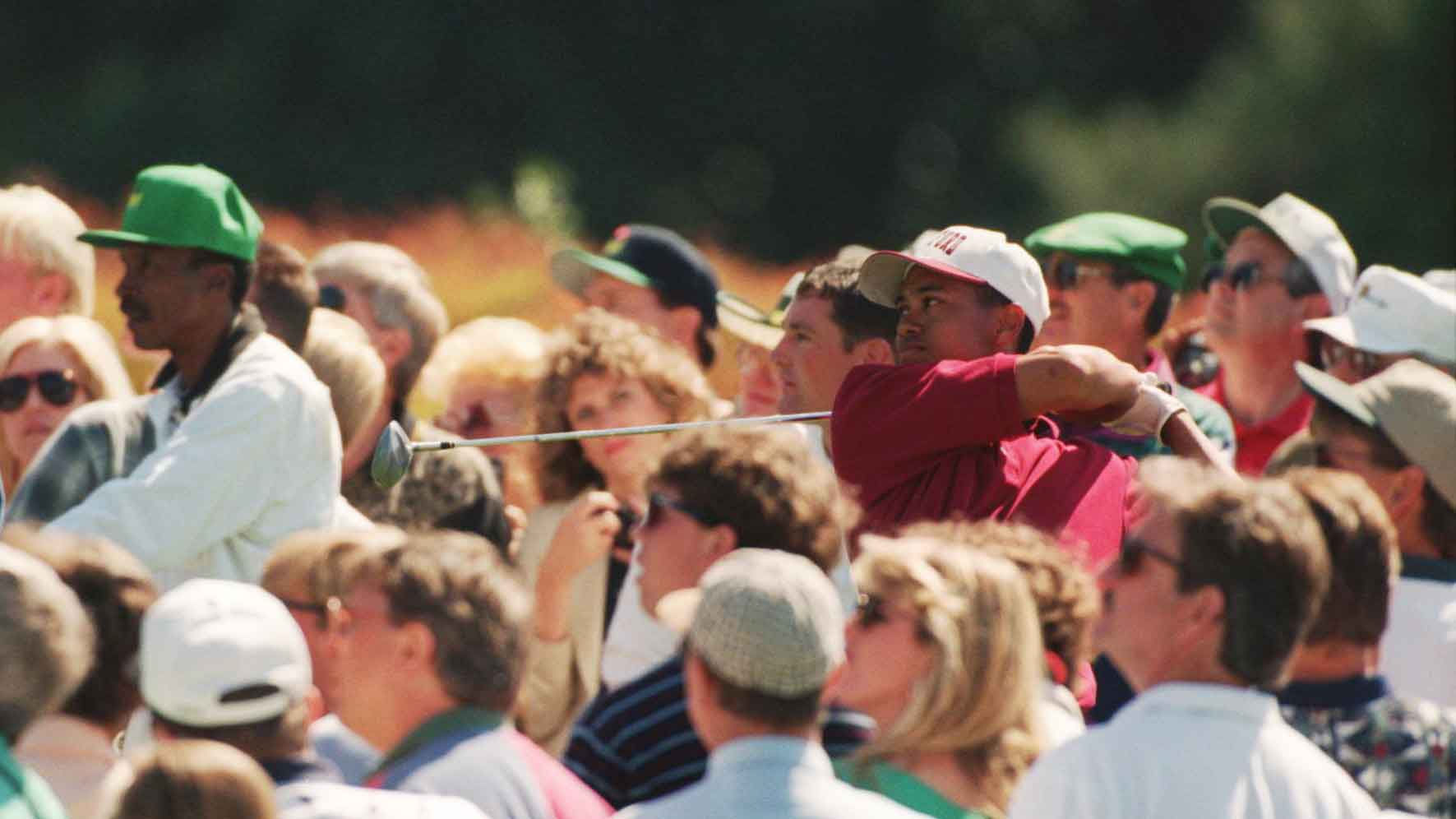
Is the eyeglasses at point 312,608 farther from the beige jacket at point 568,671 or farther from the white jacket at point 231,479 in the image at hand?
the beige jacket at point 568,671

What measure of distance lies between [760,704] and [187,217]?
10.7ft

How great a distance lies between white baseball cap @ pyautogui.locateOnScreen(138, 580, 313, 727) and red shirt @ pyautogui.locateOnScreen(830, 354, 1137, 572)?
1.46m

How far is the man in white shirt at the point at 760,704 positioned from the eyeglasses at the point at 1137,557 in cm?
62

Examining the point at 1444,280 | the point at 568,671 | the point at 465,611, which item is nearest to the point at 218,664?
the point at 465,611

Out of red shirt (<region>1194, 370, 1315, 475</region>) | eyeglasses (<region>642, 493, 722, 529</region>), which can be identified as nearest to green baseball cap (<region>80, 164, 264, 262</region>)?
eyeglasses (<region>642, 493, 722, 529</region>)

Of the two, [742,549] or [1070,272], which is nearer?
[742,549]

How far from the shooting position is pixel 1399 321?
7176 millimetres

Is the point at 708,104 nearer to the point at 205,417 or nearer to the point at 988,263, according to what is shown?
the point at 205,417

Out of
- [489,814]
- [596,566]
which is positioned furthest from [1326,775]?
[596,566]

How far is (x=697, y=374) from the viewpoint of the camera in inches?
295

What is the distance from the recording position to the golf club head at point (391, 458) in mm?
6184

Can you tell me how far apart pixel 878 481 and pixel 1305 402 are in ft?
9.82

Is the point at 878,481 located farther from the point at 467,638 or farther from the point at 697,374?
the point at 697,374

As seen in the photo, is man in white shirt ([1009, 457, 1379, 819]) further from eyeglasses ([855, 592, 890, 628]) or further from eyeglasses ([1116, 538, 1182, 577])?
eyeglasses ([855, 592, 890, 628])
